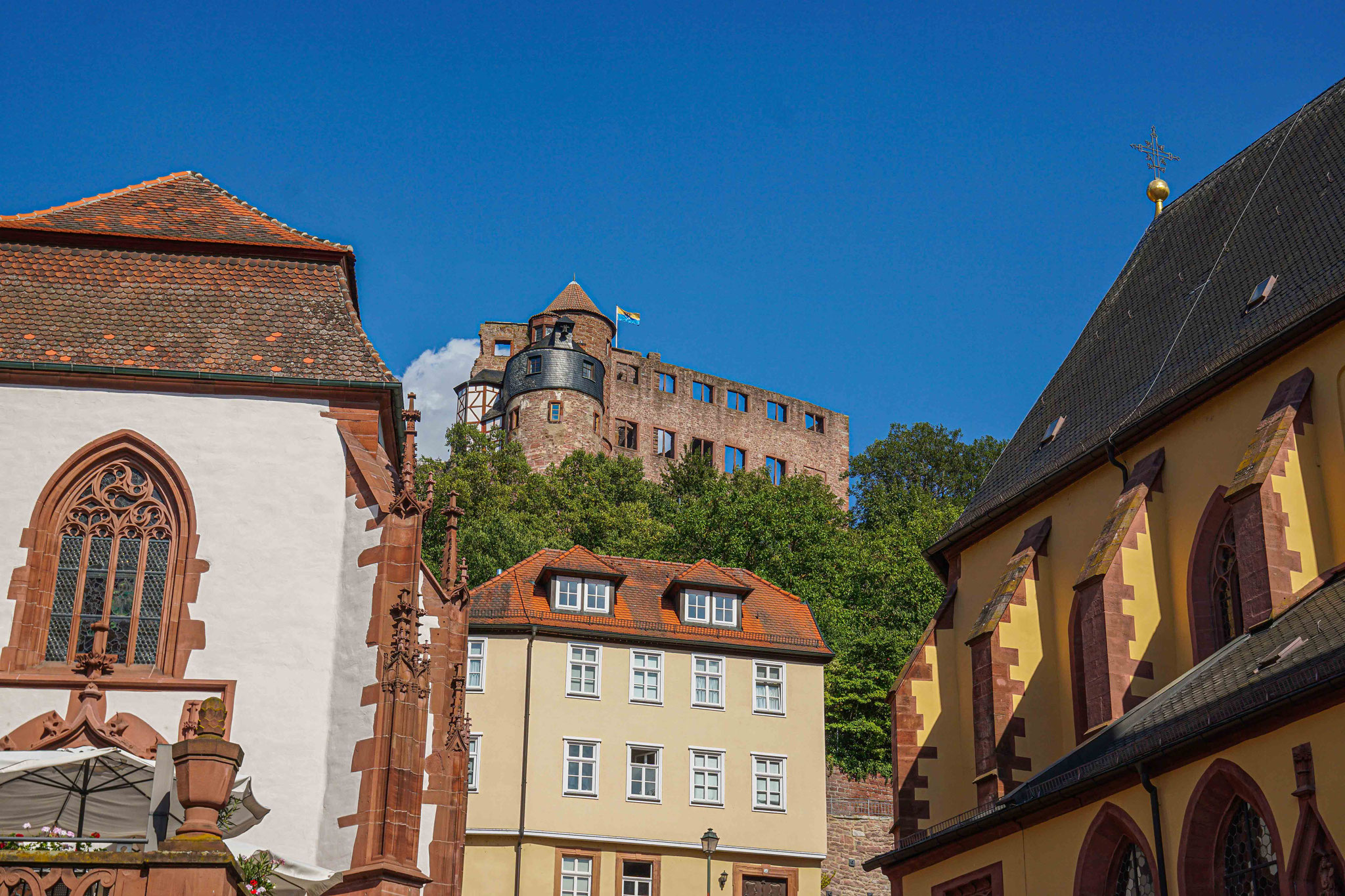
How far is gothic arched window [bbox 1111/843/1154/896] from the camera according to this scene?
16.5 metres

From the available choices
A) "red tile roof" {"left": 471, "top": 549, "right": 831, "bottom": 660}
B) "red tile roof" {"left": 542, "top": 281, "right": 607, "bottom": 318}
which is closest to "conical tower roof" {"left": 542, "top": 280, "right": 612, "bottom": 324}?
"red tile roof" {"left": 542, "top": 281, "right": 607, "bottom": 318}

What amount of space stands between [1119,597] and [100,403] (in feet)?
40.8

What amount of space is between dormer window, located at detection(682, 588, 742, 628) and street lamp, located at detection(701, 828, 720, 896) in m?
5.41

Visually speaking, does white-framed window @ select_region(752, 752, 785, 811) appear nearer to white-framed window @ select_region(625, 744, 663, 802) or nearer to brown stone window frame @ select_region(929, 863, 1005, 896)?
white-framed window @ select_region(625, 744, 663, 802)

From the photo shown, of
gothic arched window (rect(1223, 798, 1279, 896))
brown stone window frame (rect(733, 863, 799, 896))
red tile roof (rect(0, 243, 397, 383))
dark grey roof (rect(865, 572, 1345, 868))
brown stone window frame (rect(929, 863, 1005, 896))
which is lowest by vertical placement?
gothic arched window (rect(1223, 798, 1279, 896))

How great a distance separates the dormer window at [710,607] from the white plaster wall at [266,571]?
21695 millimetres

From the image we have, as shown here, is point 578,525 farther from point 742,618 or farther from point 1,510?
point 1,510

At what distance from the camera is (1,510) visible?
58.5 ft

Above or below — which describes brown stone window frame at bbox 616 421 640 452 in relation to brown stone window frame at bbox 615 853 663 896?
above

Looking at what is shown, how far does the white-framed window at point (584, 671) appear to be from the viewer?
3678 cm

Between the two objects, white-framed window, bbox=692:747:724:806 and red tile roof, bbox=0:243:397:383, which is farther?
white-framed window, bbox=692:747:724:806

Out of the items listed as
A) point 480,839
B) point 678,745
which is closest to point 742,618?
point 678,745

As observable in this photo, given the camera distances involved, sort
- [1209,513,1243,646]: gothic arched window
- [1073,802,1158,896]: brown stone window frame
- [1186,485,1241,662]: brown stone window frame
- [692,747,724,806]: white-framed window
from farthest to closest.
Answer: [692,747,724,806]: white-framed window < [1186,485,1241,662]: brown stone window frame < [1209,513,1243,646]: gothic arched window < [1073,802,1158,896]: brown stone window frame

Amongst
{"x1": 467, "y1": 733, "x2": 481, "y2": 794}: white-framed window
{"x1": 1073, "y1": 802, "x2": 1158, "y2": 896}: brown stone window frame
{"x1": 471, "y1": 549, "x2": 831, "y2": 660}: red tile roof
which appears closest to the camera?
{"x1": 1073, "y1": 802, "x2": 1158, "y2": 896}: brown stone window frame
